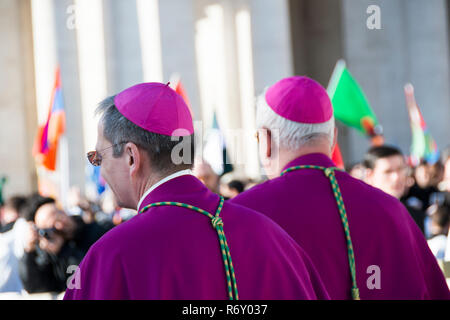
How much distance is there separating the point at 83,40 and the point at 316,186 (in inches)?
651

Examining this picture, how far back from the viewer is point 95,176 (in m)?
16.0

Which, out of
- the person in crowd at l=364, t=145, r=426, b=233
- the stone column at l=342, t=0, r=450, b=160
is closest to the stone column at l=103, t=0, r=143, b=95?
the stone column at l=342, t=0, r=450, b=160

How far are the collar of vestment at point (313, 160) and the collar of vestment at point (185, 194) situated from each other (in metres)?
1.04

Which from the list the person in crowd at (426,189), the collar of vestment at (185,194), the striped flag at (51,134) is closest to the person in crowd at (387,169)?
the collar of vestment at (185,194)

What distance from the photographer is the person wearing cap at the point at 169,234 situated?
2.65 meters

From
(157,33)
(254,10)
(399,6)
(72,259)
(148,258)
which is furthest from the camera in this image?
(399,6)

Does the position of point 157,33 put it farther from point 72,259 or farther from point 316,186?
point 316,186

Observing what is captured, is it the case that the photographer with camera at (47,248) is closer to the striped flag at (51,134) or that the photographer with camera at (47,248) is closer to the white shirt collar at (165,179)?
the striped flag at (51,134)

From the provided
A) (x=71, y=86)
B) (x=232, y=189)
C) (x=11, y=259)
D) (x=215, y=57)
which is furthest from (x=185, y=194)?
(x=215, y=57)

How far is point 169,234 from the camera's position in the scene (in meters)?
2.70

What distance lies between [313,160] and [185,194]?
3.86 feet

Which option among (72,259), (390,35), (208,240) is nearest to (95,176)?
(72,259)

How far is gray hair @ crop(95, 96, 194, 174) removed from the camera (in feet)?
9.48
